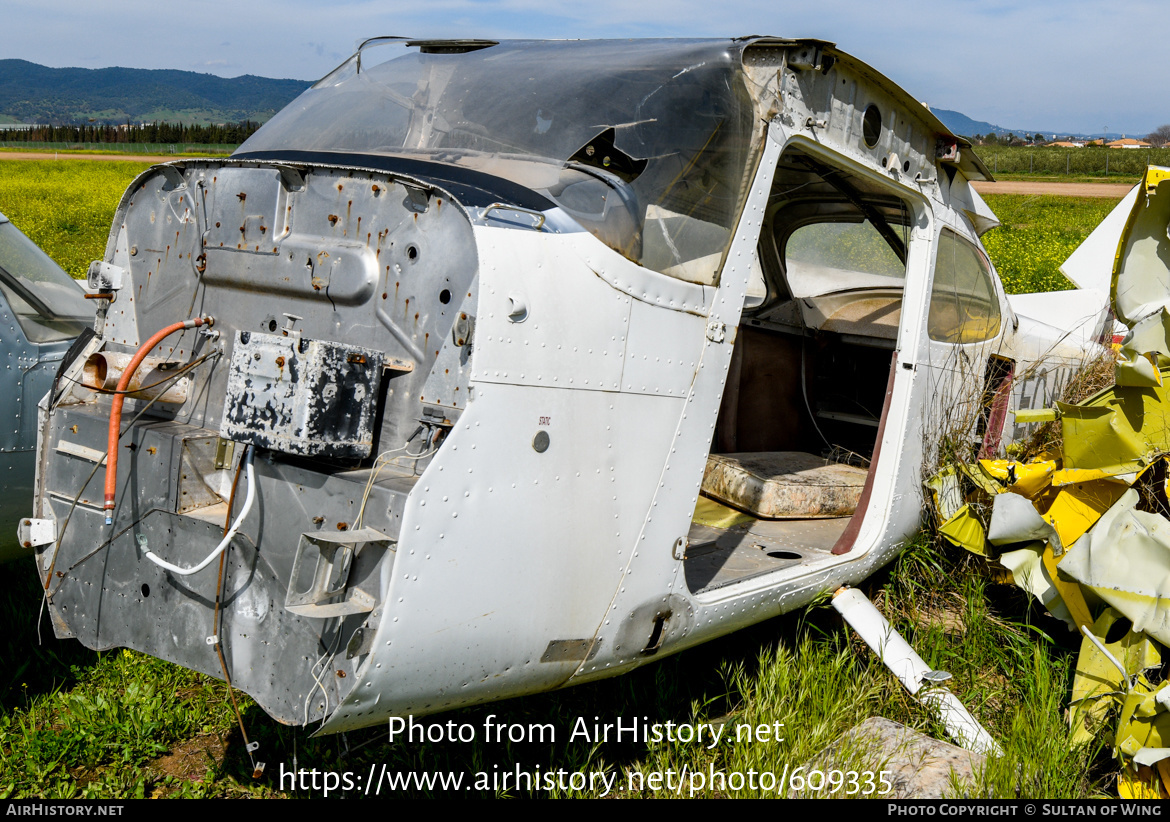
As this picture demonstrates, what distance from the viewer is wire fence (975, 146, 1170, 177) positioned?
47844 mm

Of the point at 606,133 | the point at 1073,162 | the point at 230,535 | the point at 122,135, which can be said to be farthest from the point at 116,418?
the point at 122,135

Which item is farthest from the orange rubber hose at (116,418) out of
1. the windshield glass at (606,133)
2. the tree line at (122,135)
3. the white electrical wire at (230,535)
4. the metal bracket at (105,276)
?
the tree line at (122,135)

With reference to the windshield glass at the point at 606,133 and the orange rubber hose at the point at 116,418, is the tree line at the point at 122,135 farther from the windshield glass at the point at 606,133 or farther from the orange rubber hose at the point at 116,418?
the orange rubber hose at the point at 116,418

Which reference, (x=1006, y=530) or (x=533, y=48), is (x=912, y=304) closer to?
(x=1006, y=530)

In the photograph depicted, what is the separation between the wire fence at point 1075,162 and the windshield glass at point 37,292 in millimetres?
49297

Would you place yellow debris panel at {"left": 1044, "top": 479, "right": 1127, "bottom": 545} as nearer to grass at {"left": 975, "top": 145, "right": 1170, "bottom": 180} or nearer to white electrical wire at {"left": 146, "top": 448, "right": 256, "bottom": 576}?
white electrical wire at {"left": 146, "top": 448, "right": 256, "bottom": 576}

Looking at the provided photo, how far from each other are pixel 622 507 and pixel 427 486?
673 mm

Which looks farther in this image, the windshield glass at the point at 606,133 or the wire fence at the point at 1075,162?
the wire fence at the point at 1075,162

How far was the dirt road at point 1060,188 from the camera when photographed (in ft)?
115

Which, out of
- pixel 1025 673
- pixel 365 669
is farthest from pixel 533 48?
pixel 1025 673

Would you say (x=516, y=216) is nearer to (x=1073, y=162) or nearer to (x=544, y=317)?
A: (x=544, y=317)

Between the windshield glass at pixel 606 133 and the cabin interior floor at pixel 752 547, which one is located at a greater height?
the windshield glass at pixel 606 133

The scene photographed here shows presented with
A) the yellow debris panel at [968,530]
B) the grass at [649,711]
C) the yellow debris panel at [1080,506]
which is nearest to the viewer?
the grass at [649,711]

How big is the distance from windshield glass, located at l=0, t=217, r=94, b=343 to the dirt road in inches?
1329
